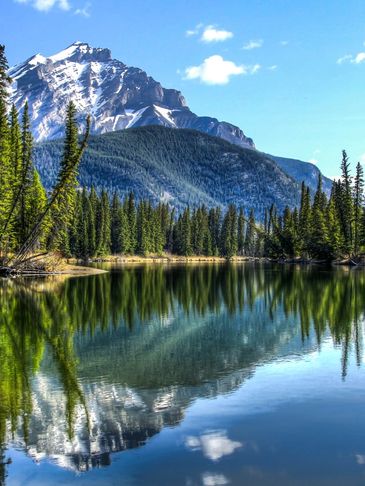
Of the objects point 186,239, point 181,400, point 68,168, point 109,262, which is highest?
point 68,168

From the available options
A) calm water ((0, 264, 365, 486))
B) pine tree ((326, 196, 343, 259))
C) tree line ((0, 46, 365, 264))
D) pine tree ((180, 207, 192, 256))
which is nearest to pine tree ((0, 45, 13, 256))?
tree line ((0, 46, 365, 264))

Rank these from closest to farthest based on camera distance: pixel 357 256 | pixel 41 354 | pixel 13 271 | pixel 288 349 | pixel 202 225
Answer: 1. pixel 41 354
2. pixel 288 349
3. pixel 13 271
4. pixel 357 256
5. pixel 202 225

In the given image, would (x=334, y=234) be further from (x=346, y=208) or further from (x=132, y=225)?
(x=132, y=225)

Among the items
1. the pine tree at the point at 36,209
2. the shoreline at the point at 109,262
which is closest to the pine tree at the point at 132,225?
the shoreline at the point at 109,262

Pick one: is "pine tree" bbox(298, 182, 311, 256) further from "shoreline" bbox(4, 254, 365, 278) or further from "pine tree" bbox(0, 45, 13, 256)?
"pine tree" bbox(0, 45, 13, 256)

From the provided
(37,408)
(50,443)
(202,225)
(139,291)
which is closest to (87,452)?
(50,443)

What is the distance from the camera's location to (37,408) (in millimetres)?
13844

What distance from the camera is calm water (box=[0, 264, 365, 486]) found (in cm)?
1021

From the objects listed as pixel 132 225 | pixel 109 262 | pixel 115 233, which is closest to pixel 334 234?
pixel 109 262

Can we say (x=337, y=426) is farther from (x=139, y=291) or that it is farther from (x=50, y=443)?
(x=139, y=291)

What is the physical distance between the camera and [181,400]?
1460 centimetres

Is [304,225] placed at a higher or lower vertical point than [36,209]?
lower

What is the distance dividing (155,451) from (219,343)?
12843mm

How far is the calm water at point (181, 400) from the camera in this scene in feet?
33.5
